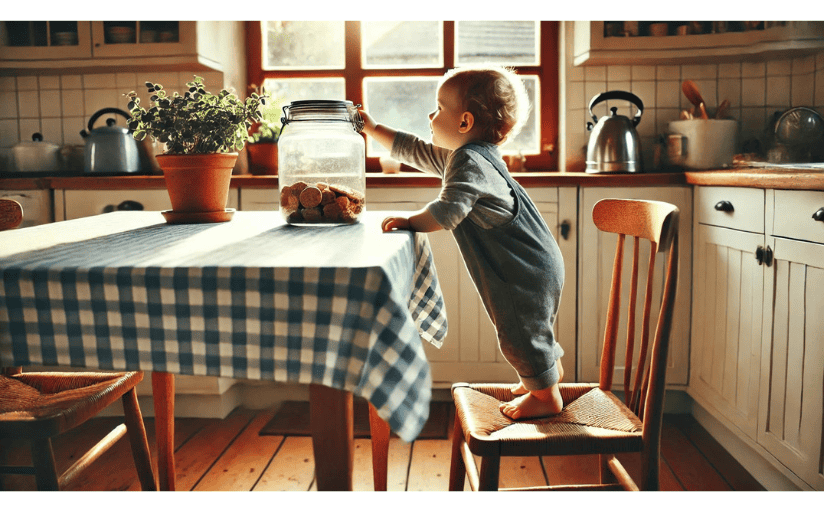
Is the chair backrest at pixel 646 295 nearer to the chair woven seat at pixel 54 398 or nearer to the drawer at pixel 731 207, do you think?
the drawer at pixel 731 207

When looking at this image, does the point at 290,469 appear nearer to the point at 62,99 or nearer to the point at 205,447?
the point at 205,447

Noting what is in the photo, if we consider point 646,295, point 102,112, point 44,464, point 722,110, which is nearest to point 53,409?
point 44,464

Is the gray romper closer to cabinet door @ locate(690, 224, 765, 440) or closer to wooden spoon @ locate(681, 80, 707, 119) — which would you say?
cabinet door @ locate(690, 224, 765, 440)

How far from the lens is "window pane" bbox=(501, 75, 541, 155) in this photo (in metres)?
2.92

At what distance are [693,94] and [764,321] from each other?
1.17 m

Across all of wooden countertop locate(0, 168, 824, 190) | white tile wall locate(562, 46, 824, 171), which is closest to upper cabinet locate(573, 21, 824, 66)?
white tile wall locate(562, 46, 824, 171)

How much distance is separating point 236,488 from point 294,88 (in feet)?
5.89

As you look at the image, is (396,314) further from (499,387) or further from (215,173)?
(215,173)

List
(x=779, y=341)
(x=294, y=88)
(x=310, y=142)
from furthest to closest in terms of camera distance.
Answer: (x=294, y=88), (x=779, y=341), (x=310, y=142)

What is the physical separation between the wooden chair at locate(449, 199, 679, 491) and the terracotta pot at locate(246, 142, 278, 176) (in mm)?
1681

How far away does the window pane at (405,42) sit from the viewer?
2.92 m

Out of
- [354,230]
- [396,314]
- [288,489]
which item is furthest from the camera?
[288,489]
